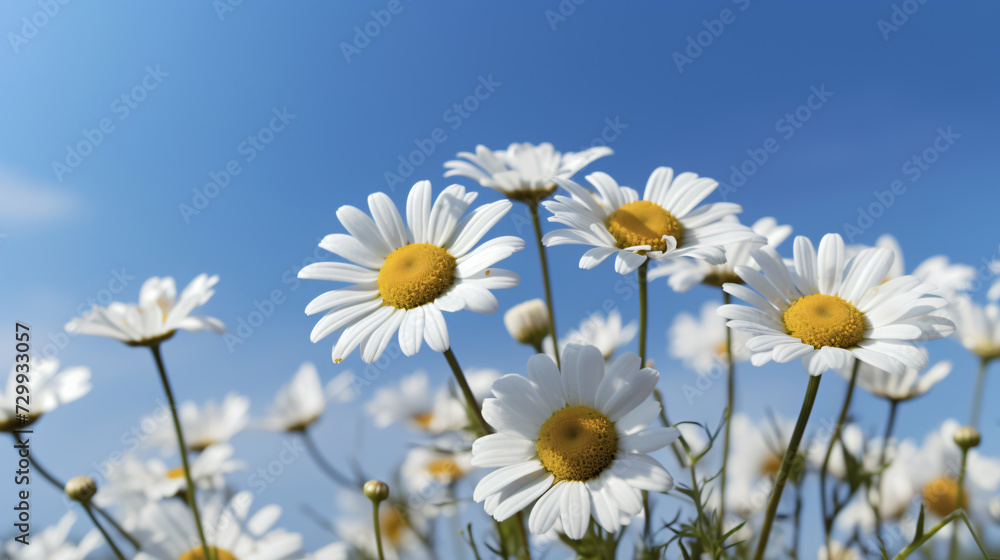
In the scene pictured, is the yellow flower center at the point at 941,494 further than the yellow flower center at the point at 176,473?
Yes

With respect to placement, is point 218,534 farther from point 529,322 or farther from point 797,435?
point 797,435

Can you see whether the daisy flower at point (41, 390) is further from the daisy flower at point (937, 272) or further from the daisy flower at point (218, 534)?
the daisy flower at point (937, 272)

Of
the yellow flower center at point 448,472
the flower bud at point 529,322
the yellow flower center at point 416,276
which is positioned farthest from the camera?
the yellow flower center at point 448,472

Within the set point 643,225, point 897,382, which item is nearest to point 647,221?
point 643,225

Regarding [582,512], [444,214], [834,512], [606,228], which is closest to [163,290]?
[444,214]

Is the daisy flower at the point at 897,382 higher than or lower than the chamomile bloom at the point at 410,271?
lower

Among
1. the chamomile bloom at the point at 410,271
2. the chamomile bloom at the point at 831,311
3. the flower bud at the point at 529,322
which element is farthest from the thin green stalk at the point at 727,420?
the chamomile bloom at the point at 410,271
